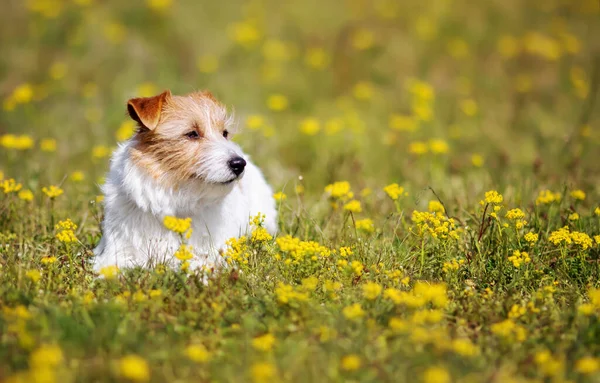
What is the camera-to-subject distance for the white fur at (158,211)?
376cm

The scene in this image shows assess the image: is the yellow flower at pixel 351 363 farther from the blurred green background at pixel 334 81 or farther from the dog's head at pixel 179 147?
the blurred green background at pixel 334 81

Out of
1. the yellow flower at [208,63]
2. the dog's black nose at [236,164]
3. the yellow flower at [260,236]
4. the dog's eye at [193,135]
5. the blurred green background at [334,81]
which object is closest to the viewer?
the yellow flower at [260,236]

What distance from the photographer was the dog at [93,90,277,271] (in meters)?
3.76

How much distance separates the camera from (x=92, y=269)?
370 centimetres

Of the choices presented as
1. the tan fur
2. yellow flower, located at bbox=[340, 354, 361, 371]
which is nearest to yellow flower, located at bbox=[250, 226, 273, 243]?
Answer: the tan fur

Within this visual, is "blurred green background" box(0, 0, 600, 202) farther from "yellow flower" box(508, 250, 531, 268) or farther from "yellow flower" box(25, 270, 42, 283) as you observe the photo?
"yellow flower" box(25, 270, 42, 283)

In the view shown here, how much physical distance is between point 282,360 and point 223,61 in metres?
6.45

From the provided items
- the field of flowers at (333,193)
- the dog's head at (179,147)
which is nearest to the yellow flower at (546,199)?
the field of flowers at (333,193)

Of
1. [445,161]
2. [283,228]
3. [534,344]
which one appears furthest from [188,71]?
[534,344]

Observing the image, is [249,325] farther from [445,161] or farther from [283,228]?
[445,161]

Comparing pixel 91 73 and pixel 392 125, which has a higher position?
pixel 91 73

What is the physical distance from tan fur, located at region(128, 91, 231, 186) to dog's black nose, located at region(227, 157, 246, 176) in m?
0.21

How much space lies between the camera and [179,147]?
3852mm

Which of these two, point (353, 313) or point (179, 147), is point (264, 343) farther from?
point (179, 147)
